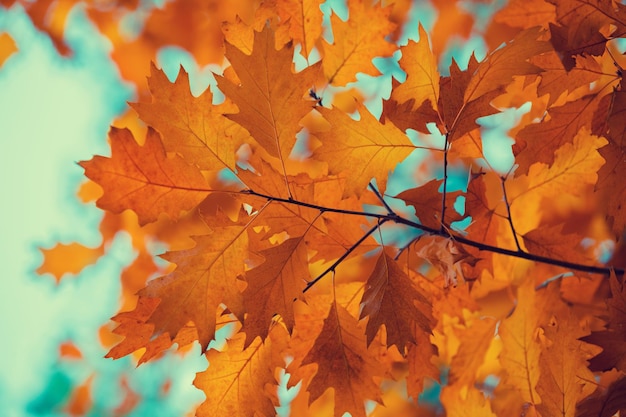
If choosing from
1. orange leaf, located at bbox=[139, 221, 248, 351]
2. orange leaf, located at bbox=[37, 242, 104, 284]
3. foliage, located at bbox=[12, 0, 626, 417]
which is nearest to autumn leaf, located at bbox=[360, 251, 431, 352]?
foliage, located at bbox=[12, 0, 626, 417]

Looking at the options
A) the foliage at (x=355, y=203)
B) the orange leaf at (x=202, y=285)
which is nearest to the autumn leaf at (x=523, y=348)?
the foliage at (x=355, y=203)

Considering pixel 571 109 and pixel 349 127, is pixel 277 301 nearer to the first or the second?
pixel 349 127

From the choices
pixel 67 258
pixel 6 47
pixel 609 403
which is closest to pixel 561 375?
pixel 609 403

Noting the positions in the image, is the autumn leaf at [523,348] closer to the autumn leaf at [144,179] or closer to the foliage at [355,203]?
the foliage at [355,203]

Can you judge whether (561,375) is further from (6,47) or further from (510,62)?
(6,47)

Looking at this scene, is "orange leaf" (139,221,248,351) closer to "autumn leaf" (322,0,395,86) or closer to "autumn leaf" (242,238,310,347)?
"autumn leaf" (242,238,310,347)

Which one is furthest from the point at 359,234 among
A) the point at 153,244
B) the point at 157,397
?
the point at 157,397
